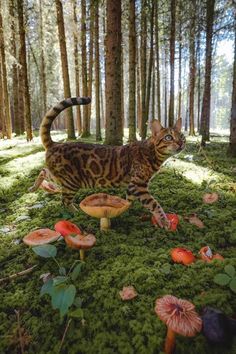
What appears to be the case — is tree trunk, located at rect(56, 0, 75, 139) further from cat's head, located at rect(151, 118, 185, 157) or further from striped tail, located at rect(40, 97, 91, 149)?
cat's head, located at rect(151, 118, 185, 157)

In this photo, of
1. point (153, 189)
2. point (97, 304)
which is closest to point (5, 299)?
point (97, 304)

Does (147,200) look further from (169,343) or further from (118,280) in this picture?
(169,343)

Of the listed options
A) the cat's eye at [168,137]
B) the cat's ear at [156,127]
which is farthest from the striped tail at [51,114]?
the cat's eye at [168,137]

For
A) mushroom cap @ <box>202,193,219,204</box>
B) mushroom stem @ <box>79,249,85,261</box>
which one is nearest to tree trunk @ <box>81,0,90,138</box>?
mushroom cap @ <box>202,193,219,204</box>

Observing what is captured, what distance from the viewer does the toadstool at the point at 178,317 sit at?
2.10m

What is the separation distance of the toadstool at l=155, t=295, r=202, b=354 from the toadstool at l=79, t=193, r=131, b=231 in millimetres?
1749

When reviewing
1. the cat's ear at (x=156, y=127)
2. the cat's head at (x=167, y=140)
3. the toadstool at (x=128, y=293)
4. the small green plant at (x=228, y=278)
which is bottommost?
the toadstool at (x=128, y=293)

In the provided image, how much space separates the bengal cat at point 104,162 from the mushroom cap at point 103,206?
0.82 meters

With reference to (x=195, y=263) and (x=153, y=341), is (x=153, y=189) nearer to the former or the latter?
(x=195, y=263)

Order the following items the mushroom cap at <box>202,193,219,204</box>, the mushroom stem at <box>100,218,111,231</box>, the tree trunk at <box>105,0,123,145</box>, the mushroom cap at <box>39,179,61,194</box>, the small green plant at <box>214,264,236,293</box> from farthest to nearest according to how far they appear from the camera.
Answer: the tree trunk at <box>105,0,123,145</box> → the mushroom cap at <box>39,179,61,194</box> → the mushroom cap at <box>202,193,219,204</box> → the mushroom stem at <box>100,218,111,231</box> → the small green plant at <box>214,264,236,293</box>

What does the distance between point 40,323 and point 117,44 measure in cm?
831

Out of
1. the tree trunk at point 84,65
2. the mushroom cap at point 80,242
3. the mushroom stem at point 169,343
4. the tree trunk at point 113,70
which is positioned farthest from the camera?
the tree trunk at point 84,65

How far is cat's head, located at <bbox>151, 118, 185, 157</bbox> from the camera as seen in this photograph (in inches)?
188

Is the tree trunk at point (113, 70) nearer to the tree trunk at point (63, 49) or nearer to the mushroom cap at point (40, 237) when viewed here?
the mushroom cap at point (40, 237)
